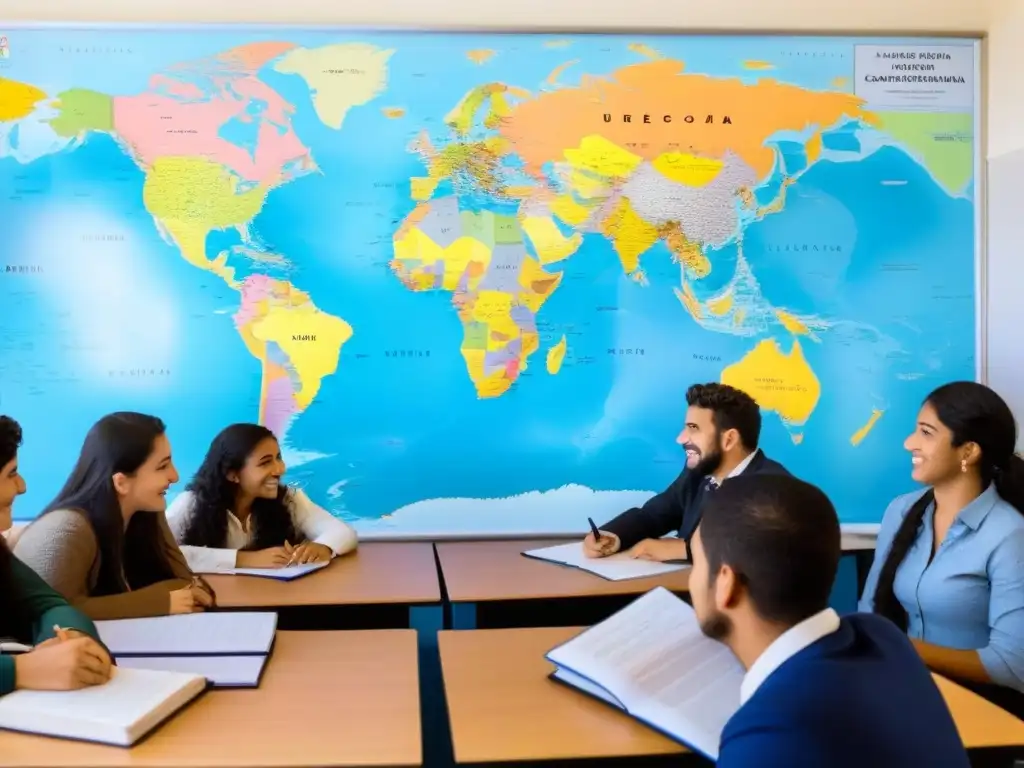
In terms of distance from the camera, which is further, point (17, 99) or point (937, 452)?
point (17, 99)

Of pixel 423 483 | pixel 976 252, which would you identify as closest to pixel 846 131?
pixel 976 252

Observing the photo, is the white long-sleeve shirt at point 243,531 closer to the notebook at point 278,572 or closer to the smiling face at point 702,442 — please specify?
the notebook at point 278,572

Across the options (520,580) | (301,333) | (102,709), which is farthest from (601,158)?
(102,709)

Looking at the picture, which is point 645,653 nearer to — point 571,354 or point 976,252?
point 571,354

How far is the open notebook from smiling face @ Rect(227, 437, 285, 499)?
2.97 ft

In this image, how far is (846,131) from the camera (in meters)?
3.37

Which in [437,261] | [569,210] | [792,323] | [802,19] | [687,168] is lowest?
[792,323]

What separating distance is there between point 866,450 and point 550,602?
1.57 m

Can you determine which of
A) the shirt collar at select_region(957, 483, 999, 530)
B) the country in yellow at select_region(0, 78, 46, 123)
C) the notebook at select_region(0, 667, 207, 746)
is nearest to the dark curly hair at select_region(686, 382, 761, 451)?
the shirt collar at select_region(957, 483, 999, 530)

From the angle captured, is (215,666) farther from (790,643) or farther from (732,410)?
(732,410)

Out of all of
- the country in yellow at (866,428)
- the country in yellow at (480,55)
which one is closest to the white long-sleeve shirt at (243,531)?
the country in yellow at (480,55)

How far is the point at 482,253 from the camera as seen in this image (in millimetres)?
3252

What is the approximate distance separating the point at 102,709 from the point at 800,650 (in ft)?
3.52

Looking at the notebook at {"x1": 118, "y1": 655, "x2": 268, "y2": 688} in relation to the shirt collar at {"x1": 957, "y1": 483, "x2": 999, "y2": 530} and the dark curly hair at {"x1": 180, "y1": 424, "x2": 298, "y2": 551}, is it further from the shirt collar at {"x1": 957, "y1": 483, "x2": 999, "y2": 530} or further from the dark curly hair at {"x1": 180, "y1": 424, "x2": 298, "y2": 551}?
the shirt collar at {"x1": 957, "y1": 483, "x2": 999, "y2": 530}
